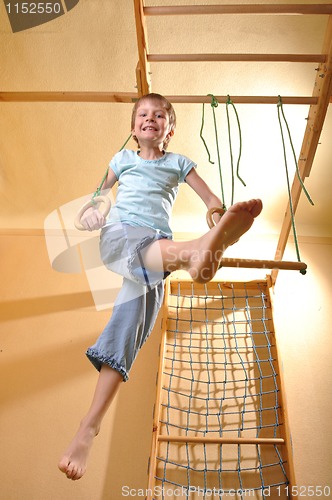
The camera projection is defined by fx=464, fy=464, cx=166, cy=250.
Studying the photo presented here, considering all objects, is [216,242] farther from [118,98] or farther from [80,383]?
[80,383]

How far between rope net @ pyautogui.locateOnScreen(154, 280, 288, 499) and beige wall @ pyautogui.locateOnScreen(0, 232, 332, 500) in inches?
4.7

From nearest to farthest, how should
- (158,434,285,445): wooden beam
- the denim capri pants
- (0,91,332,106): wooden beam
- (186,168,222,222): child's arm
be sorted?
the denim capri pants
(186,168,222,222): child's arm
(0,91,332,106): wooden beam
(158,434,285,445): wooden beam

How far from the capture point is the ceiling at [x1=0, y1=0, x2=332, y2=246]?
2.36 meters

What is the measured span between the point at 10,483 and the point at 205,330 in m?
1.17

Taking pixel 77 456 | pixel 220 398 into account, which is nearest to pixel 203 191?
pixel 77 456

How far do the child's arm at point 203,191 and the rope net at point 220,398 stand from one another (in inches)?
35.3

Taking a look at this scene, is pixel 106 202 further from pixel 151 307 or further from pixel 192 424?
pixel 192 424

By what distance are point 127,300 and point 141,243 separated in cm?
21

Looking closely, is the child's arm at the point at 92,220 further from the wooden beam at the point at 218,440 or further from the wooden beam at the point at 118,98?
the wooden beam at the point at 218,440

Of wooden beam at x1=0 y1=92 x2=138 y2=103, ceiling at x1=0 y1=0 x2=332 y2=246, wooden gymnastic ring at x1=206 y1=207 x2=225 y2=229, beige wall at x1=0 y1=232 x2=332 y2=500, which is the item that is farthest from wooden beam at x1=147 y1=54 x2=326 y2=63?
beige wall at x1=0 y1=232 x2=332 y2=500

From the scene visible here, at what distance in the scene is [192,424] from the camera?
2.17m

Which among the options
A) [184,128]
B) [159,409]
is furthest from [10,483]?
[184,128]

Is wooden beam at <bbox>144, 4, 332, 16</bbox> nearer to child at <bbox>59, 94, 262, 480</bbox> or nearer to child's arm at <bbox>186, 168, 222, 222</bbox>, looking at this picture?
child at <bbox>59, 94, 262, 480</bbox>

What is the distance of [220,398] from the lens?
7.16 ft
